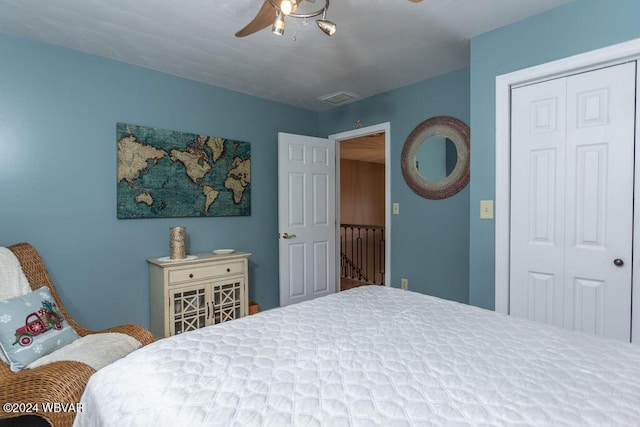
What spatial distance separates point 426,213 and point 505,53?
147 centimetres

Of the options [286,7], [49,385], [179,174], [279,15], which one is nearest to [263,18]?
[279,15]

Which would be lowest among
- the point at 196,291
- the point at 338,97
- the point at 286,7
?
the point at 196,291

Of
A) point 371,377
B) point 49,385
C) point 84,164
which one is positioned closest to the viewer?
point 371,377

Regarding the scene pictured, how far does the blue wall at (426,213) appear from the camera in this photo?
9.56ft

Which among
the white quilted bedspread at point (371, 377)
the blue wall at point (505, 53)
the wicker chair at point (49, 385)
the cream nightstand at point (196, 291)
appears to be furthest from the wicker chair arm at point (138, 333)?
the blue wall at point (505, 53)

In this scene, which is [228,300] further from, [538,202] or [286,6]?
[538,202]

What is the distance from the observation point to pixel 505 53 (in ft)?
7.14

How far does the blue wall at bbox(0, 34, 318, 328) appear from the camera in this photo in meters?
2.28

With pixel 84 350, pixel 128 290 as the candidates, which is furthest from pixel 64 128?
pixel 84 350

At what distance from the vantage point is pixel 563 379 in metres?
0.90

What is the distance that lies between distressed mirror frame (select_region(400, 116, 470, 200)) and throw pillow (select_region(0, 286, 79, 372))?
9.59 feet

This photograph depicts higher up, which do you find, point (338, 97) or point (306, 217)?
point (338, 97)

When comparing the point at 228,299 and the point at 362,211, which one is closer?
the point at 228,299

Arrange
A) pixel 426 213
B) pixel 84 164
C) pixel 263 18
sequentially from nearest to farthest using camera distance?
pixel 263 18 < pixel 84 164 < pixel 426 213
